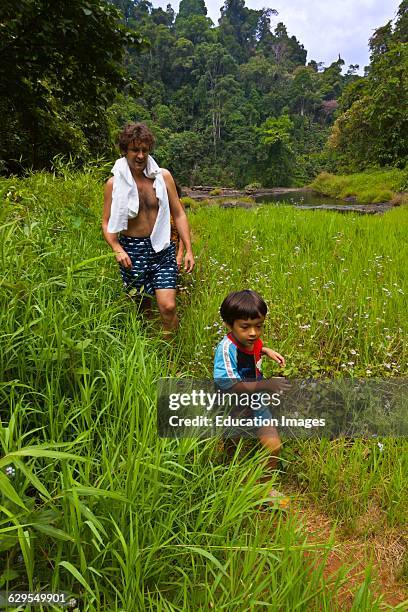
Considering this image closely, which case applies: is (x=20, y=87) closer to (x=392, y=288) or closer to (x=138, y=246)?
(x=138, y=246)

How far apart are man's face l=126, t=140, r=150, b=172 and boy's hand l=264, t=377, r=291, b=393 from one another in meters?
1.59

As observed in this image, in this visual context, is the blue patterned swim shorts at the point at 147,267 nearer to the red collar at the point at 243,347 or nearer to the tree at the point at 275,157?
the red collar at the point at 243,347

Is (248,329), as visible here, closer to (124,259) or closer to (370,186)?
(124,259)

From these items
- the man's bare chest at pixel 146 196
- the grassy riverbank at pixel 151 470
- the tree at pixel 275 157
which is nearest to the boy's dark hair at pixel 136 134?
the man's bare chest at pixel 146 196

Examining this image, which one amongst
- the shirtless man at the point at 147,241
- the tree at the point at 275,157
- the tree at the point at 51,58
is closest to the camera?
the shirtless man at the point at 147,241

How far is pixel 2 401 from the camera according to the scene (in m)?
1.54

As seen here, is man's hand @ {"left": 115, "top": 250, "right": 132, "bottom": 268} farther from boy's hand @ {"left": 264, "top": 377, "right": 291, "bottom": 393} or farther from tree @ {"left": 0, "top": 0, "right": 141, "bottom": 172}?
tree @ {"left": 0, "top": 0, "right": 141, "bottom": 172}

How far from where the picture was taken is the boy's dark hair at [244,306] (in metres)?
1.77

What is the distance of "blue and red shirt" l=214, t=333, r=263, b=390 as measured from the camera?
1.85 meters

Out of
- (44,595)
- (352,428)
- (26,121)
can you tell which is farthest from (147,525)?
(26,121)

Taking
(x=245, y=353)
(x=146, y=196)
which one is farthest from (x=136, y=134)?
(x=245, y=353)

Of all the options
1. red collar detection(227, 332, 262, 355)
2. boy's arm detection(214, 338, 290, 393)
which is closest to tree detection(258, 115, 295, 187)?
red collar detection(227, 332, 262, 355)

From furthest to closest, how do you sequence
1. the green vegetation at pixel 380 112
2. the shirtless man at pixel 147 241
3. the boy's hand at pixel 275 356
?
the green vegetation at pixel 380 112
the shirtless man at pixel 147 241
the boy's hand at pixel 275 356

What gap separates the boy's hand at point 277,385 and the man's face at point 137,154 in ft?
5.23
